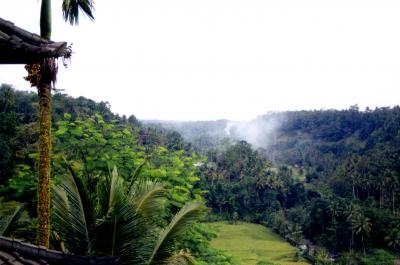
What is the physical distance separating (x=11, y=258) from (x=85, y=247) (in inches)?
85.7

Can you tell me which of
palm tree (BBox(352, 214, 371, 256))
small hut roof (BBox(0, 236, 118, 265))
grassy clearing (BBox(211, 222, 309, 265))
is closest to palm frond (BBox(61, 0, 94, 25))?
small hut roof (BBox(0, 236, 118, 265))

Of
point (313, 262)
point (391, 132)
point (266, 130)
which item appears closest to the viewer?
point (313, 262)

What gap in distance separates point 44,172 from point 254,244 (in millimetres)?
49515

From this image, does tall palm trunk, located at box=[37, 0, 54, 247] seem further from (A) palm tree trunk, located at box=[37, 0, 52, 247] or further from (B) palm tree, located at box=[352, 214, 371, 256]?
(B) palm tree, located at box=[352, 214, 371, 256]

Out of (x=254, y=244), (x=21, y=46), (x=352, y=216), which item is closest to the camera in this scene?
(x=21, y=46)

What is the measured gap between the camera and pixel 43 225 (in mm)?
4902

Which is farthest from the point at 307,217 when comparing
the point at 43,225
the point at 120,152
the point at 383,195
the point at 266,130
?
the point at 266,130

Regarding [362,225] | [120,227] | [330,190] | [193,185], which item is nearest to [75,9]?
[120,227]

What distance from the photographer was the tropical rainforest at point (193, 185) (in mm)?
5180

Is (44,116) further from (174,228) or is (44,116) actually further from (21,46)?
(174,228)

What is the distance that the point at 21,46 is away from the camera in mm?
3271

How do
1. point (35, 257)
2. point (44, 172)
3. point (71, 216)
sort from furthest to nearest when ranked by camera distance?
point (71, 216), point (44, 172), point (35, 257)

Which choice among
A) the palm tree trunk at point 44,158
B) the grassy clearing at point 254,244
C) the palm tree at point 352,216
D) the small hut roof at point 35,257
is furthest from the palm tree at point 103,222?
the palm tree at point 352,216

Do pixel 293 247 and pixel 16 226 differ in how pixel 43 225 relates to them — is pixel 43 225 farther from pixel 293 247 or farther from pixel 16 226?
pixel 293 247
